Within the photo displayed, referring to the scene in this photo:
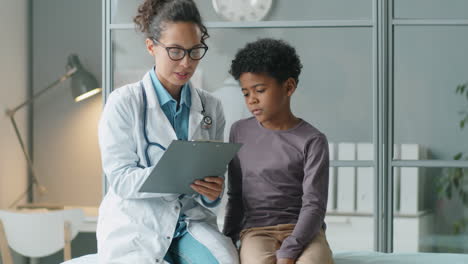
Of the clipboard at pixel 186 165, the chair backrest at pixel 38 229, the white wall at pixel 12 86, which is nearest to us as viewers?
the clipboard at pixel 186 165

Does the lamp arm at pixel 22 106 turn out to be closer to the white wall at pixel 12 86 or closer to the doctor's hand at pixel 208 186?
the white wall at pixel 12 86

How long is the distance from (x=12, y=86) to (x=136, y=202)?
10.9ft

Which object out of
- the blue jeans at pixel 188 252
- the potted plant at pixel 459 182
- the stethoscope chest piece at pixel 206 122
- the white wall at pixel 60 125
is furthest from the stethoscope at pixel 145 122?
the white wall at pixel 60 125

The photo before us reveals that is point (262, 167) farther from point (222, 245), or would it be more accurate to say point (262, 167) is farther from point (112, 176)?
point (112, 176)

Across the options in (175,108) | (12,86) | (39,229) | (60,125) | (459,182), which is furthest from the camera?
(60,125)

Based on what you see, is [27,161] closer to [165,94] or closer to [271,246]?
[165,94]

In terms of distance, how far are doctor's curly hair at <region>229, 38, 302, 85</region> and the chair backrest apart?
2.17 metres

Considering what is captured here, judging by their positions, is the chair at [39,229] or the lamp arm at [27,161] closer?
the chair at [39,229]

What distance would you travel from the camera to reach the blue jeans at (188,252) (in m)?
1.75

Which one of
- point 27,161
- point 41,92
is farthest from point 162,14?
point 27,161

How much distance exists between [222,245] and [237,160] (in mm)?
294

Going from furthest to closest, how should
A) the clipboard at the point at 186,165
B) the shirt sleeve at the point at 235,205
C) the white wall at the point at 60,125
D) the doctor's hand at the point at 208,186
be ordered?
the white wall at the point at 60,125, the shirt sleeve at the point at 235,205, the doctor's hand at the point at 208,186, the clipboard at the point at 186,165

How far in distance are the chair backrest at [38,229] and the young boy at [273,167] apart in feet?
6.85

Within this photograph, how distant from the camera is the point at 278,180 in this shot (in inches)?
74.2
